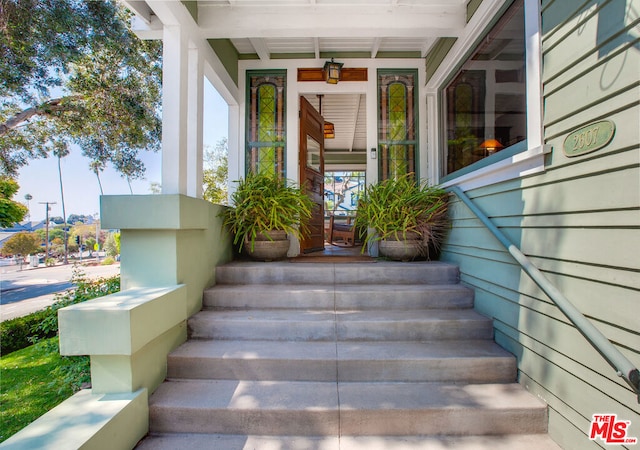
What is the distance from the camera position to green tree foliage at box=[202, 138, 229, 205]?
349 inches

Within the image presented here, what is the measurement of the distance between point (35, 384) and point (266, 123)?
3725 mm

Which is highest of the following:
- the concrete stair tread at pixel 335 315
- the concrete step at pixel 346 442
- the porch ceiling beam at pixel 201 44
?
the porch ceiling beam at pixel 201 44

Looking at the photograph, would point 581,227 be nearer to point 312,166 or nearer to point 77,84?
point 312,166

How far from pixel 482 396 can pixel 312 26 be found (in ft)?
9.82

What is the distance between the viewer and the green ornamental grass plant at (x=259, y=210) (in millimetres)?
2734

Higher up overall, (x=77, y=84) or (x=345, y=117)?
(x=77, y=84)

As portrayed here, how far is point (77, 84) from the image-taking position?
5133 mm

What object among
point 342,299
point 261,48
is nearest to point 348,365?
point 342,299

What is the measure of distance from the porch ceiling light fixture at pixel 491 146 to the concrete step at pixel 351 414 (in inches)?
65.9

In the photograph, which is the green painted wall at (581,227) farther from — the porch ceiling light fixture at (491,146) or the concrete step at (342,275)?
the concrete step at (342,275)

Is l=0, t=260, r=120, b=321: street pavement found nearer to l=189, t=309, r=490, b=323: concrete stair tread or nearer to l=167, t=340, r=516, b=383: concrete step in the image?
l=189, t=309, r=490, b=323: concrete stair tread

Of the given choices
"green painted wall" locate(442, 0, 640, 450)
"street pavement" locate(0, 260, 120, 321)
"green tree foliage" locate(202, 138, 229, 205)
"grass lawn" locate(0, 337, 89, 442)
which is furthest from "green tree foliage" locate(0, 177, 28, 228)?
"green painted wall" locate(442, 0, 640, 450)

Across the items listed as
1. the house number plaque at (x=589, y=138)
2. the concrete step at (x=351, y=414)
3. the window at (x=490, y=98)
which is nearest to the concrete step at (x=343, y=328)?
Result: the concrete step at (x=351, y=414)

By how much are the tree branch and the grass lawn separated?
4127mm
